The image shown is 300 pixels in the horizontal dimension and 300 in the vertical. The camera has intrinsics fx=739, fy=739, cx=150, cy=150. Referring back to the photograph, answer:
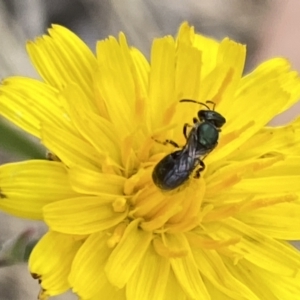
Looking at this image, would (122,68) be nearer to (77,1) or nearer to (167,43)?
(167,43)

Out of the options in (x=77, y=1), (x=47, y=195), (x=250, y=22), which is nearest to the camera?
(x=47, y=195)

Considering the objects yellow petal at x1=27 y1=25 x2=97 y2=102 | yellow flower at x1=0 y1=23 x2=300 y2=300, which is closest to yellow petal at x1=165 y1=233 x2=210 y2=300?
yellow flower at x1=0 y1=23 x2=300 y2=300

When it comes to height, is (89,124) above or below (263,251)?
above

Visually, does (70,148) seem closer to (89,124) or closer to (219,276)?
(89,124)

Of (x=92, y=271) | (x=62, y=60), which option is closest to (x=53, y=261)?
(x=92, y=271)

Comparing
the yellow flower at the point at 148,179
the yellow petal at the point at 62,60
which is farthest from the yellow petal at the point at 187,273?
the yellow petal at the point at 62,60

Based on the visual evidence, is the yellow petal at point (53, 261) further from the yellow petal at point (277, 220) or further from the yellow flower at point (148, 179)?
the yellow petal at point (277, 220)

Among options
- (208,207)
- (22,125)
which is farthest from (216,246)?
(22,125)
